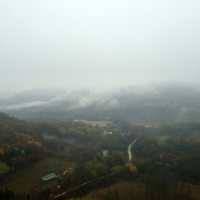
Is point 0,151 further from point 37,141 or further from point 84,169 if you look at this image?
point 84,169

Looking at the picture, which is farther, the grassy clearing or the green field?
the grassy clearing

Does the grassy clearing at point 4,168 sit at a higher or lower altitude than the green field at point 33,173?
higher

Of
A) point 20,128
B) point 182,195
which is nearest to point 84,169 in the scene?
point 182,195

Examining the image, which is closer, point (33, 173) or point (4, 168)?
point (33, 173)

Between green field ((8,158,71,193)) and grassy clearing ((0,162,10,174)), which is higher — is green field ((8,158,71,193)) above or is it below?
below

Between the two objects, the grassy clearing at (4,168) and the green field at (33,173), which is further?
the grassy clearing at (4,168)

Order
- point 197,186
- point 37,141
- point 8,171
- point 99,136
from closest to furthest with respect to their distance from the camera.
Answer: point 197,186
point 8,171
point 37,141
point 99,136

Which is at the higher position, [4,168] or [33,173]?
A: [4,168]

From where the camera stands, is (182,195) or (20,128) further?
(20,128)
